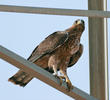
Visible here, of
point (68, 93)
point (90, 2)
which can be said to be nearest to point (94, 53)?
point (90, 2)

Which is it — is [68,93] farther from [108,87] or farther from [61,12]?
[108,87]

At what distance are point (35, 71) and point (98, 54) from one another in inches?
44.6

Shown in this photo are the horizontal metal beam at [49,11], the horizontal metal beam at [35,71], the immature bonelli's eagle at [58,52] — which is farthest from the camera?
the immature bonelli's eagle at [58,52]

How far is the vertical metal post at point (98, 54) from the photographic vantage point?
4.87 meters

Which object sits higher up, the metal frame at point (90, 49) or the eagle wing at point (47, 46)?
the metal frame at point (90, 49)

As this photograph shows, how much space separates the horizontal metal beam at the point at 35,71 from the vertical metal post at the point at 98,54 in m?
0.60

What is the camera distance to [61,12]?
13.8 feet

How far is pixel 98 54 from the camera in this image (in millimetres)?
4965

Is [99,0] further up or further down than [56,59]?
further up

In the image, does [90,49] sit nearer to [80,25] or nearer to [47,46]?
[47,46]

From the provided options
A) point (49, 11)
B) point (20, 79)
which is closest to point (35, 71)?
point (49, 11)

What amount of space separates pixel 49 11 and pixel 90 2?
1019 mm

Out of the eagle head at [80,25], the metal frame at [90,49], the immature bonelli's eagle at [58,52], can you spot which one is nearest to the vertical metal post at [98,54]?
the metal frame at [90,49]

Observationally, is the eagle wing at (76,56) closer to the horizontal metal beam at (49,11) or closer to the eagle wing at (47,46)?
the eagle wing at (47,46)
